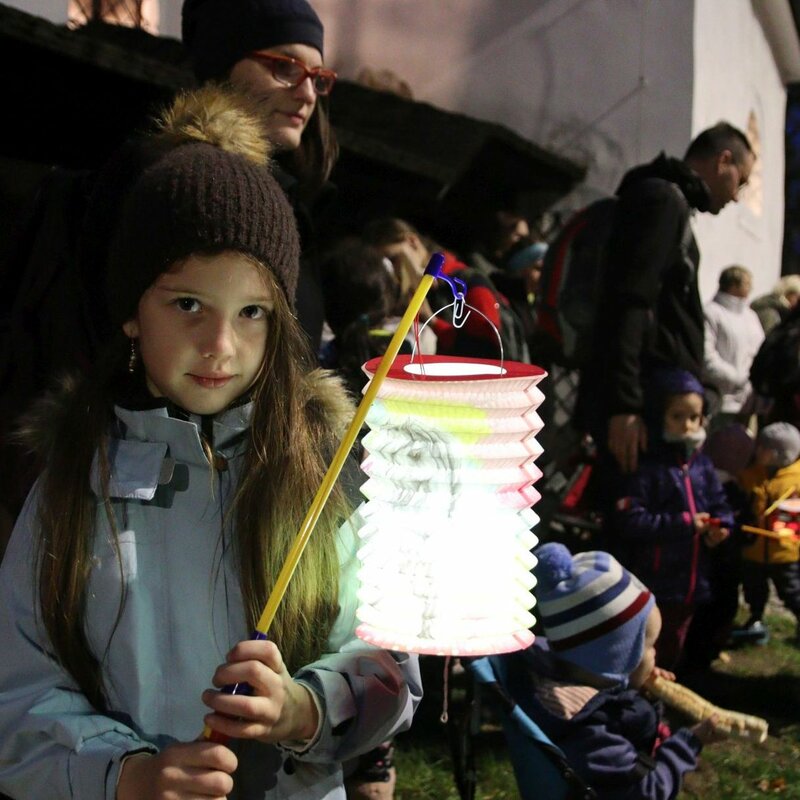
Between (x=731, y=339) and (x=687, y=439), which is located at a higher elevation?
(x=731, y=339)

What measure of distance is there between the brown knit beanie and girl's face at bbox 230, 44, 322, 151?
0.74m

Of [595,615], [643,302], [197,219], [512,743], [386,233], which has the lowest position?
[512,743]

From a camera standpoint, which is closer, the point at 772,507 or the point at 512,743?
the point at 512,743

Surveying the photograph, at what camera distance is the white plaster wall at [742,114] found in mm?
5031

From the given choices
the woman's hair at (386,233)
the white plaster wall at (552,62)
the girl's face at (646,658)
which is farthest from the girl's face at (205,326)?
the white plaster wall at (552,62)

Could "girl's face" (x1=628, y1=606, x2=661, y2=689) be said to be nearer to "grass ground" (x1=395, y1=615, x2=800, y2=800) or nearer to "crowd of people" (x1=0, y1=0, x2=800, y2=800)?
"crowd of people" (x1=0, y1=0, x2=800, y2=800)

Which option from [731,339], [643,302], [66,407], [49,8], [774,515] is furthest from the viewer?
[731,339]

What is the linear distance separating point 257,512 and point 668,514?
8.83 ft

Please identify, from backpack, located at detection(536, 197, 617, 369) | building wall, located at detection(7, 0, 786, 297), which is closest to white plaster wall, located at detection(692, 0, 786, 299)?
building wall, located at detection(7, 0, 786, 297)

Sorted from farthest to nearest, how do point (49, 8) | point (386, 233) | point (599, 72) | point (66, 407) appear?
point (599, 72) < point (49, 8) < point (386, 233) < point (66, 407)

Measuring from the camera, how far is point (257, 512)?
165cm

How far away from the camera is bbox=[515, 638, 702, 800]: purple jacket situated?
260 centimetres

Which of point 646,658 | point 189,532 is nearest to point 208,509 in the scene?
point 189,532

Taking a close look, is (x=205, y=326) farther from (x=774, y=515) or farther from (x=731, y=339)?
(x=731, y=339)
